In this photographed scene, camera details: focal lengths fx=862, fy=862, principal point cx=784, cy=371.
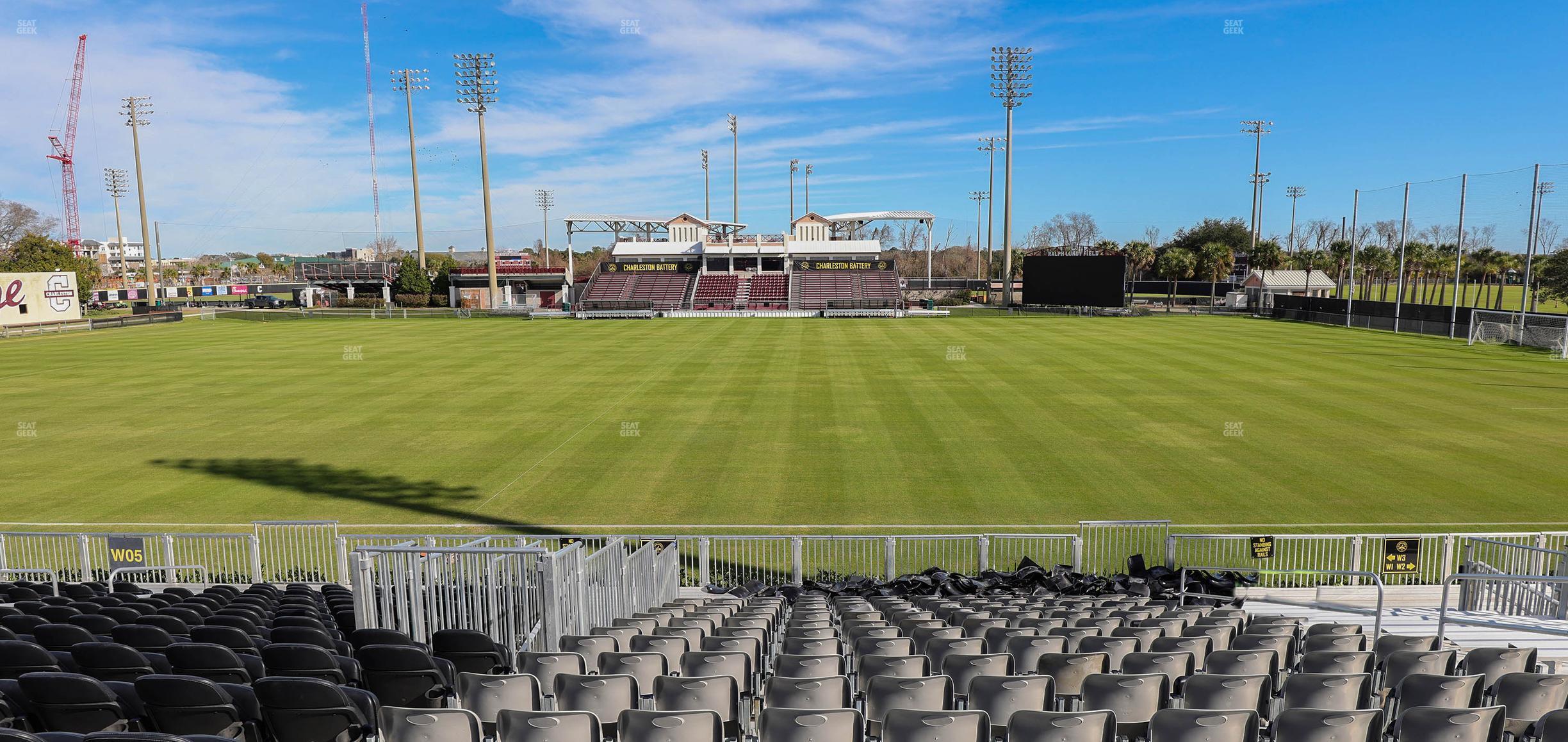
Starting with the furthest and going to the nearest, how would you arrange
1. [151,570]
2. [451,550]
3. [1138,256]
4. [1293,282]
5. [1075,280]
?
[1138,256]
[1293,282]
[1075,280]
[151,570]
[451,550]

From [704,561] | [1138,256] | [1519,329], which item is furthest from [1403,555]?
[1138,256]

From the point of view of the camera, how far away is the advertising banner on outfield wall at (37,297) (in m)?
58.3

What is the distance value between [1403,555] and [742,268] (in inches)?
3156

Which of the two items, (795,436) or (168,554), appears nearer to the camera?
(168,554)

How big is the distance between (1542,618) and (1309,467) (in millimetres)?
9449

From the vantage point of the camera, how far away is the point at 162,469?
67.2ft

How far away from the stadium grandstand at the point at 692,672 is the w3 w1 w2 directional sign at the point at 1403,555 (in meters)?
2.51

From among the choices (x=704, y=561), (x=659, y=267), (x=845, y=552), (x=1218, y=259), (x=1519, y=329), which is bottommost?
(x=845, y=552)

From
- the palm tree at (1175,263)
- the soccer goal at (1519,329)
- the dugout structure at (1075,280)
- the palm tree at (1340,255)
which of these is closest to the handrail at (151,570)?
the soccer goal at (1519,329)

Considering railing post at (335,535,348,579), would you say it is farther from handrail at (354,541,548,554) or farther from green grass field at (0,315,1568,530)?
green grass field at (0,315,1568,530)

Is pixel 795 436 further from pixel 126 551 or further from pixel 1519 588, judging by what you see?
pixel 1519 588

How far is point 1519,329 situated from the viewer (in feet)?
148

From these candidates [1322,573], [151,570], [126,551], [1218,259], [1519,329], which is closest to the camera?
[1322,573]

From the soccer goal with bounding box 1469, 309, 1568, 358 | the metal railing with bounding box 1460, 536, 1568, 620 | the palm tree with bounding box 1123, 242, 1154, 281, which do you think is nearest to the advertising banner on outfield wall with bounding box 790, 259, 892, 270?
the palm tree with bounding box 1123, 242, 1154, 281
